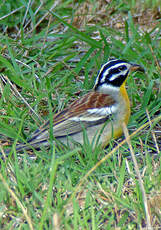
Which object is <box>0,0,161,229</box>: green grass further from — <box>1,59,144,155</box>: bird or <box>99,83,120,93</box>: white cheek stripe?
<box>99,83,120,93</box>: white cheek stripe

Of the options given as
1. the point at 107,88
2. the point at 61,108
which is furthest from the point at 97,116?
the point at 61,108

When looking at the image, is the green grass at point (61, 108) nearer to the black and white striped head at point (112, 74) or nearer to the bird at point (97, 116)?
the bird at point (97, 116)

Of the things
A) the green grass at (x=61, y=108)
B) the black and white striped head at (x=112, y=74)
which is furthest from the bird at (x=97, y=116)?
the green grass at (x=61, y=108)

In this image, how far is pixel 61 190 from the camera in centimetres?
334

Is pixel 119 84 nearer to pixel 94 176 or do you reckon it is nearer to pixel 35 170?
pixel 94 176

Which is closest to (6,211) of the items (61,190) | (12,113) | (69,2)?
(61,190)

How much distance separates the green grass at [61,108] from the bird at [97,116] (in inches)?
5.6

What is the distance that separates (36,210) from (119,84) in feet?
6.47

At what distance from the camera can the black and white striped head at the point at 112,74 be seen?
181 inches

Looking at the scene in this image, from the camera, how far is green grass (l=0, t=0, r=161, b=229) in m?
3.01

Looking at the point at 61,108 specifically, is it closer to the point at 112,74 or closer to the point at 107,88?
the point at 107,88

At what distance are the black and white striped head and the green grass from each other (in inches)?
12.4

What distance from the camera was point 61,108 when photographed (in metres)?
4.83

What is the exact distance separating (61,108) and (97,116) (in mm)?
688
